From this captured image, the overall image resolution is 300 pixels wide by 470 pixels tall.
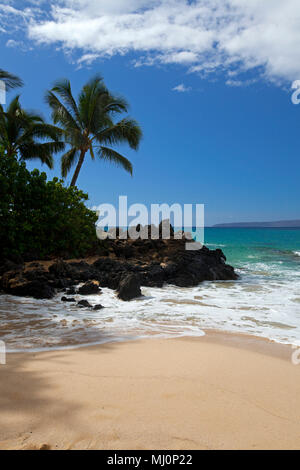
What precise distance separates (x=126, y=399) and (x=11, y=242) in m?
9.09

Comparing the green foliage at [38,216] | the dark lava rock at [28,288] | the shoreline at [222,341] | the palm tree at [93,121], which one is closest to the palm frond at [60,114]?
the palm tree at [93,121]

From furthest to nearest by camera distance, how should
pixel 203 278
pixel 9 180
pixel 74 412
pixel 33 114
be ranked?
pixel 33 114 < pixel 203 278 < pixel 9 180 < pixel 74 412

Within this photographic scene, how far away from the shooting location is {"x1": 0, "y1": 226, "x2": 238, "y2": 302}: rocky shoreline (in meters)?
7.44

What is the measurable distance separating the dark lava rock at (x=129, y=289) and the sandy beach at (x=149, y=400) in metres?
3.48

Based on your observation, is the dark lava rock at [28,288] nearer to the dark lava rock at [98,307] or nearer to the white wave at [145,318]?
the white wave at [145,318]

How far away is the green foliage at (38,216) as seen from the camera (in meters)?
9.79

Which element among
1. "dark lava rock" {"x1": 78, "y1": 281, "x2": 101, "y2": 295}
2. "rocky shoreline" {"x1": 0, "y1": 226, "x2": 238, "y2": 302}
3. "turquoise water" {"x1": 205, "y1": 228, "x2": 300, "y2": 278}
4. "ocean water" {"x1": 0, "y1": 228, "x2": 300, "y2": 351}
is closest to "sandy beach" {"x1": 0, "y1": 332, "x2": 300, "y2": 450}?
"ocean water" {"x1": 0, "y1": 228, "x2": 300, "y2": 351}

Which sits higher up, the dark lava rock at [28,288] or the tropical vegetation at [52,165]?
the tropical vegetation at [52,165]

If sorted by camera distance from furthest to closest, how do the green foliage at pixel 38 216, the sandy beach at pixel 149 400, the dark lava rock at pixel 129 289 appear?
the green foliage at pixel 38 216 → the dark lava rock at pixel 129 289 → the sandy beach at pixel 149 400

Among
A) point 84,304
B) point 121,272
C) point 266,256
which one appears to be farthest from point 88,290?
point 266,256

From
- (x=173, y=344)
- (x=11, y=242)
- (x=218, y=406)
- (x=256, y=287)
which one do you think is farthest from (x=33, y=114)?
(x=218, y=406)

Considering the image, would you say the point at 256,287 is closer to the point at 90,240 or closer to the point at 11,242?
the point at 90,240

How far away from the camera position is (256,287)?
10.3 metres

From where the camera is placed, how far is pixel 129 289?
7473mm
